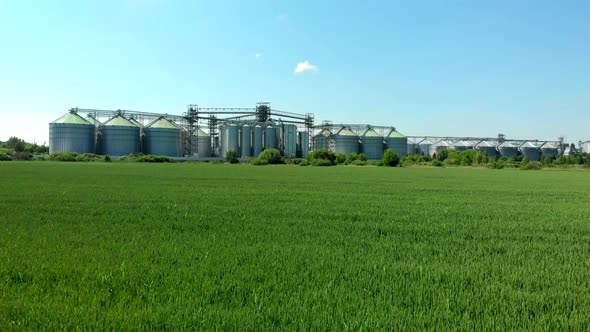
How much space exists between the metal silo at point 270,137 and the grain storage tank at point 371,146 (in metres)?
32.3

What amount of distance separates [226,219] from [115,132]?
94.9 metres

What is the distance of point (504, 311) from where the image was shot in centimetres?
500

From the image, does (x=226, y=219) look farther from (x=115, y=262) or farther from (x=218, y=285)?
(x=218, y=285)

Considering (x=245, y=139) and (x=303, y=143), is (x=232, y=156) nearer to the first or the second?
(x=245, y=139)

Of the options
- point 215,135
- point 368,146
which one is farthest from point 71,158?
point 368,146

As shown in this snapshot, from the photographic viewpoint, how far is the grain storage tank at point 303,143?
378 ft

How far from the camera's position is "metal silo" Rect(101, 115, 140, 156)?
97625mm

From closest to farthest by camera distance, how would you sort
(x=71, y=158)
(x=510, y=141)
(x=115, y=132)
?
(x=71, y=158), (x=115, y=132), (x=510, y=141)

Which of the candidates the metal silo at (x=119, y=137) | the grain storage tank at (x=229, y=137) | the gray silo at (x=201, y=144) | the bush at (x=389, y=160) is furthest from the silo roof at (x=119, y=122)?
the bush at (x=389, y=160)

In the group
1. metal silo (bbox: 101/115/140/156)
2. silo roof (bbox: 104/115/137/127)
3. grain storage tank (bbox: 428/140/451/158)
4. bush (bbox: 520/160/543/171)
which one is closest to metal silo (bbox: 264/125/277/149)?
metal silo (bbox: 101/115/140/156)

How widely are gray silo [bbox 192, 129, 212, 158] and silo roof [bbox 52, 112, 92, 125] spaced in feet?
87.9

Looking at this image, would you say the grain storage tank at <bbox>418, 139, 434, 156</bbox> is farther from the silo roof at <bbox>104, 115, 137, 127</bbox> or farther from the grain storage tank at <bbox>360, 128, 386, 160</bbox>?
the silo roof at <bbox>104, 115, 137, 127</bbox>

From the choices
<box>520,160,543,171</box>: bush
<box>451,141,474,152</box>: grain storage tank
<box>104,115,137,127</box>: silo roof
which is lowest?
→ <box>520,160,543,171</box>: bush

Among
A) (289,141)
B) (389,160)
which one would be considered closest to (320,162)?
(389,160)
